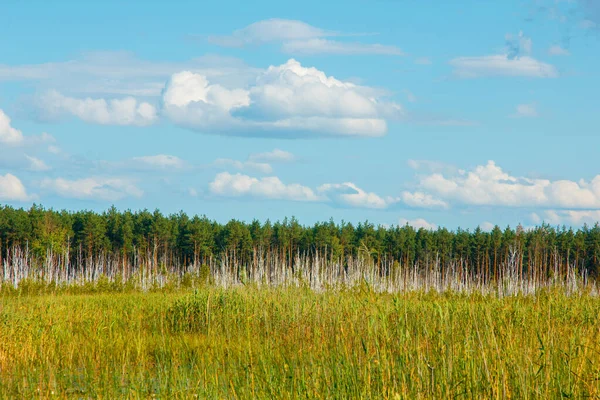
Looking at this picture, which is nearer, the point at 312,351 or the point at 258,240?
the point at 312,351

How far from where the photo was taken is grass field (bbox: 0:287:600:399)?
194 inches

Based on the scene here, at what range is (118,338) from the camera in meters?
10.5

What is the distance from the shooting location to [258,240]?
64.8m

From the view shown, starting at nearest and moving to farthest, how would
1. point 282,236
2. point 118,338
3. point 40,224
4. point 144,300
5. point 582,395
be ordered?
point 582,395 < point 118,338 < point 144,300 < point 40,224 < point 282,236

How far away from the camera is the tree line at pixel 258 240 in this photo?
2286 inches

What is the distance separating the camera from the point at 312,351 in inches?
298

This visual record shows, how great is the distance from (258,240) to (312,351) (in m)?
57.5

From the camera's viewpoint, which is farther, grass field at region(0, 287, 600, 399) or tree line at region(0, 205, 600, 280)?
tree line at region(0, 205, 600, 280)

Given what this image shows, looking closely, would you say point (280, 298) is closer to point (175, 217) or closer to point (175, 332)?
point (175, 332)

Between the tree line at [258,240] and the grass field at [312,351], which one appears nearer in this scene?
the grass field at [312,351]

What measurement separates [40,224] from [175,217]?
16.7 meters

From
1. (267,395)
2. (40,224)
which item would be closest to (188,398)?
(267,395)

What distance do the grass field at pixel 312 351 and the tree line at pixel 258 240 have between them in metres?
44.4

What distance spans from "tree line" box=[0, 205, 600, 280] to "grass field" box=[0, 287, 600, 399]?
44434 mm
